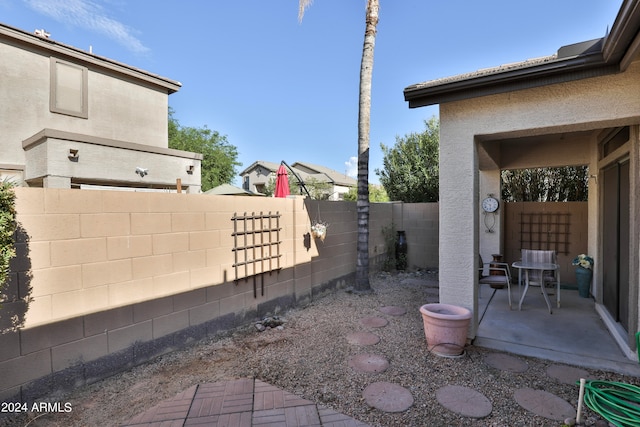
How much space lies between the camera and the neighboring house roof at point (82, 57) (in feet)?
26.4

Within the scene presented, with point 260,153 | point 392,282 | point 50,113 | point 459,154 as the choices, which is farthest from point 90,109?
point 260,153

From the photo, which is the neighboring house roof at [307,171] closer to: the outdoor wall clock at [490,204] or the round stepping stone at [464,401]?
the outdoor wall clock at [490,204]

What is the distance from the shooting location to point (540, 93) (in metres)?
3.27

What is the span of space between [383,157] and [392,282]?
29.6 feet

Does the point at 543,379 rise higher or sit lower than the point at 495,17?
lower

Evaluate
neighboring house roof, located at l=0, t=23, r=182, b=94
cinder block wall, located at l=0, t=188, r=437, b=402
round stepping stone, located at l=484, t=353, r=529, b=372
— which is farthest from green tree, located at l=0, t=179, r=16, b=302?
neighboring house roof, located at l=0, t=23, r=182, b=94

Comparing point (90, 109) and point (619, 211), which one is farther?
point (90, 109)

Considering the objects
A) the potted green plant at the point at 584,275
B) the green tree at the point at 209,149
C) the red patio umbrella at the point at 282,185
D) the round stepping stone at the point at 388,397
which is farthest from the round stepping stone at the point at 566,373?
the green tree at the point at 209,149

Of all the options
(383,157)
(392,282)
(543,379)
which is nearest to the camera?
(543,379)

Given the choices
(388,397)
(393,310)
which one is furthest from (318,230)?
(388,397)

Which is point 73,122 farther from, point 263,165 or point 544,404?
point 263,165

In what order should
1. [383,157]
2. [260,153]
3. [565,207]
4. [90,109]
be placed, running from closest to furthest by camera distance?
[565,207]
[90,109]
[383,157]
[260,153]

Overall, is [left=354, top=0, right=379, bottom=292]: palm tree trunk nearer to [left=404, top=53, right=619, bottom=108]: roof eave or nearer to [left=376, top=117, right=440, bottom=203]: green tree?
[left=404, top=53, right=619, bottom=108]: roof eave

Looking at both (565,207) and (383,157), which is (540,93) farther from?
(383,157)
